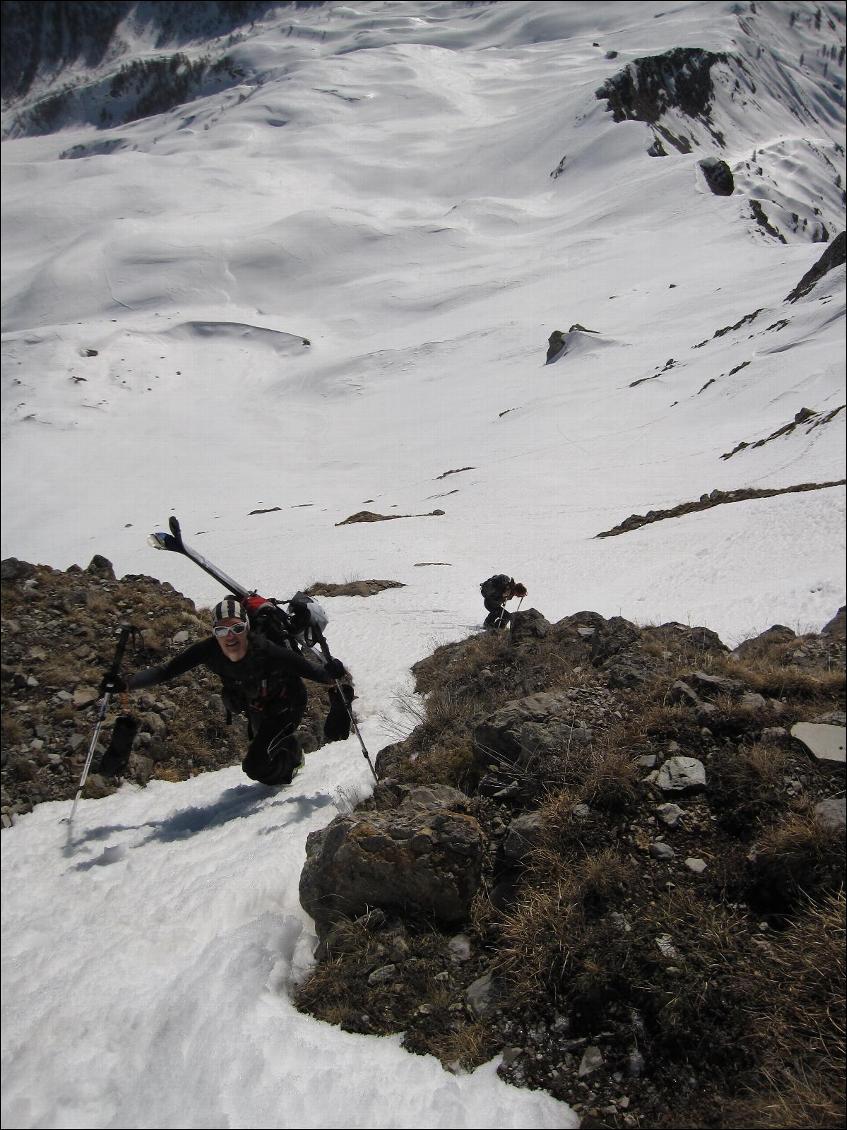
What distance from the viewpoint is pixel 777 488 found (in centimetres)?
Result: 1459

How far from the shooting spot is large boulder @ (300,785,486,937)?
315 centimetres

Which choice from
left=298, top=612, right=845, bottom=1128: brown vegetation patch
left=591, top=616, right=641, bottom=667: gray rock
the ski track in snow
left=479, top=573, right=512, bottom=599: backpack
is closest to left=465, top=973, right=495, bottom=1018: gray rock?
left=298, top=612, right=845, bottom=1128: brown vegetation patch

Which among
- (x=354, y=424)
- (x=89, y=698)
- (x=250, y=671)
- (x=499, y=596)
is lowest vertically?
(x=354, y=424)

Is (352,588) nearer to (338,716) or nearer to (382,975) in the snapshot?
(338,716)

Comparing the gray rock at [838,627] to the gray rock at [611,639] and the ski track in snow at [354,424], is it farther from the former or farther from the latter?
the gray rock at [611,639]

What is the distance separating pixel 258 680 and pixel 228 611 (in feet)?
2.09

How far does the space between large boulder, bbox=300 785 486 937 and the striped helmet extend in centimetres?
167

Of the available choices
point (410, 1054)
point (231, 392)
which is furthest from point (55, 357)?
point (410, 1054)

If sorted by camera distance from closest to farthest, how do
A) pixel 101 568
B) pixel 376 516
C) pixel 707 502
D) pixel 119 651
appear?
1. pixel 119 651
2. pixel 101 568
3. pixel 707 502
4. pixel 376 516

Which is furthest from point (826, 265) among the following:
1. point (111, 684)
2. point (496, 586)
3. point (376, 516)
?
point (111, 684)

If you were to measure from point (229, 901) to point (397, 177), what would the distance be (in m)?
99.9

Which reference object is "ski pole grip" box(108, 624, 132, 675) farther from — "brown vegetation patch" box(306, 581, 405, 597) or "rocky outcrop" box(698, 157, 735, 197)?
"rocky outcrop" box(698, 157, 735, 197)

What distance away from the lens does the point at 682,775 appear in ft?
11.5

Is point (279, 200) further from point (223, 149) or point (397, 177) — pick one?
point (223, 149)
